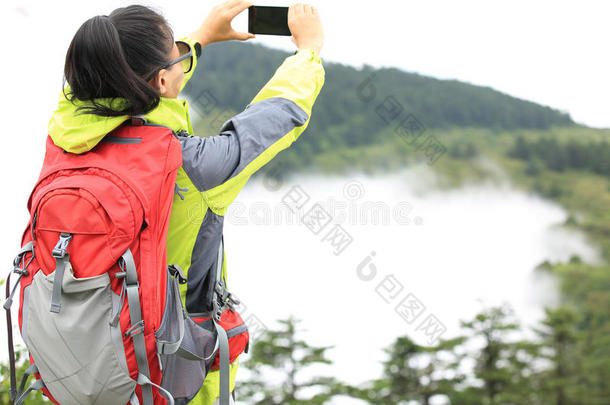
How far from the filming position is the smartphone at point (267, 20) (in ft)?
3.67

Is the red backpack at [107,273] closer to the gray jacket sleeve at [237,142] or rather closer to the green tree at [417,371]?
the gray jacket sleeve at [237,142]

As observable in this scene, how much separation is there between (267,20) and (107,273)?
1.99 ft

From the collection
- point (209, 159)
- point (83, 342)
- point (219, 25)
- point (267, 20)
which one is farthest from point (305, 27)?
point (83, 342)

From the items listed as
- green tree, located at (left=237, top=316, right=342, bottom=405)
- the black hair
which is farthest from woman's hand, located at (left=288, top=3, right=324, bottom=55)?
green tree, located at (left=237, top=316, right=342, bottom=405)

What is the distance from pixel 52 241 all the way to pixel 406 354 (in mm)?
3314

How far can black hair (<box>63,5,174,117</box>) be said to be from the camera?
88 centimetres

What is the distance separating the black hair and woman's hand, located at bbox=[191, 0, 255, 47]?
0.26 m

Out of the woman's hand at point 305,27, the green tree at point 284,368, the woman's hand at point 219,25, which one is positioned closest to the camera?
the woman's hand at point 305,27

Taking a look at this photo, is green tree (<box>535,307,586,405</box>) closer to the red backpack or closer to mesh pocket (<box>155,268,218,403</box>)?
mesh pocket (<box>155,268,218,403</box>)

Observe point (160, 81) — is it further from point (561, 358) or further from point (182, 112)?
point (561, 358)

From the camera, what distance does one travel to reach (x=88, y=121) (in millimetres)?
927

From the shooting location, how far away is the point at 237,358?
1.15m

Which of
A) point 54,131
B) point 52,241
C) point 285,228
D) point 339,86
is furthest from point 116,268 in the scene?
point 339,86

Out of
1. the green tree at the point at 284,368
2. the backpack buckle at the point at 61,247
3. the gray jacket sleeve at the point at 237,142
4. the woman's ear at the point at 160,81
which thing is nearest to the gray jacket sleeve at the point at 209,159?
the gray jacket sleeve at the point at 237,142
